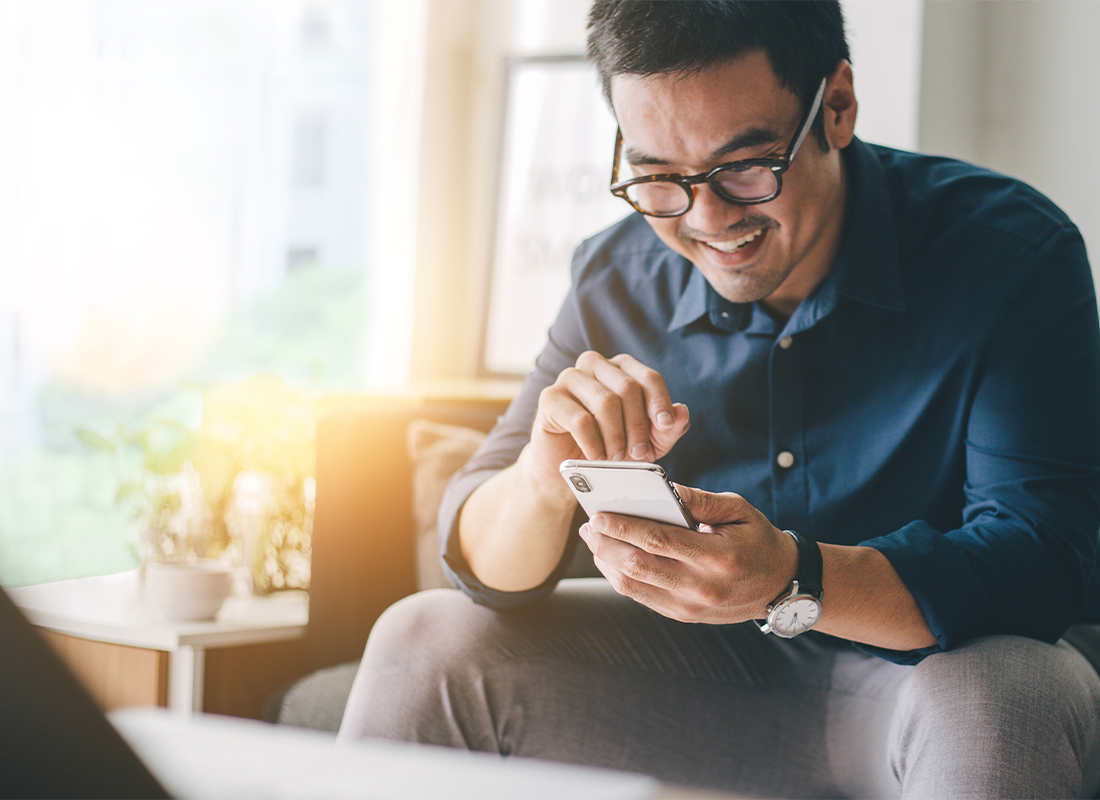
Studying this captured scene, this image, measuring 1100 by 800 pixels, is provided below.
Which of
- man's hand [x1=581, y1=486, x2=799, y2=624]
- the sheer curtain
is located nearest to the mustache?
man's hand [x1=581, y1=486, x2=799, y2=624]

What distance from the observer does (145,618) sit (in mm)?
1590

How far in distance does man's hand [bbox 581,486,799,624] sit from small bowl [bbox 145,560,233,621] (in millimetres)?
939

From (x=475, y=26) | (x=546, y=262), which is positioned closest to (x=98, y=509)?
(x=546, y=262)

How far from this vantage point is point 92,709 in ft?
1.30

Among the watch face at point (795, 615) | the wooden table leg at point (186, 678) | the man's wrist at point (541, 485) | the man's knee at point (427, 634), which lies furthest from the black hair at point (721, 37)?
the wooden table leg at point (186, 678)

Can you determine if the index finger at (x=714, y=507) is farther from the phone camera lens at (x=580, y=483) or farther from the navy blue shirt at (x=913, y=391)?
the navy blue shirt at (x=913, y=391)

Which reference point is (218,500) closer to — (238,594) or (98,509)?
(238,594)

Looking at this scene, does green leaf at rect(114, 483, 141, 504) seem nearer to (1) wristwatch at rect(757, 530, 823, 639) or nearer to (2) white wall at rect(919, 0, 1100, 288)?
(1) wristwatch at rect(757, 530, 823, 639)

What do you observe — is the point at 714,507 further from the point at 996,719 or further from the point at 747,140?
the point at 747,140

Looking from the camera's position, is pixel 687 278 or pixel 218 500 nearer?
pixel 687 278

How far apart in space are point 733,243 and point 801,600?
1.44 feet

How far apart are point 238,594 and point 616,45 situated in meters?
1.34

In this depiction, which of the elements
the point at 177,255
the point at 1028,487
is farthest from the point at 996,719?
the point at 177,255

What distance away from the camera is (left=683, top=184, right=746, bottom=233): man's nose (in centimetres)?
105
